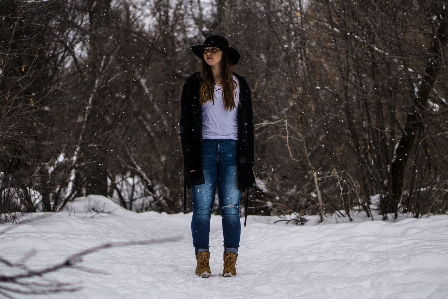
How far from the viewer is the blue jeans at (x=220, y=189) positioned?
169 inches

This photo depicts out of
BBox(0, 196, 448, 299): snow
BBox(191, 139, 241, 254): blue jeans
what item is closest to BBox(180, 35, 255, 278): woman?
BBox(191, 139, 241, 254): blue jeans

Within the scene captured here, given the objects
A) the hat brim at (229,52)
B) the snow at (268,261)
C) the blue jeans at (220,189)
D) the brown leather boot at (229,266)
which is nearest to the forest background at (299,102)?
the snow at (268,261)

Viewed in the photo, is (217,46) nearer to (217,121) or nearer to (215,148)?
(217,121)

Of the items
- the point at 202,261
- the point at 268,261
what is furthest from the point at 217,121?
the point at 268,261

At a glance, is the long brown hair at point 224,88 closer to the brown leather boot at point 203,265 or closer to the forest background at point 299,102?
the brown leather boot at point 203,265

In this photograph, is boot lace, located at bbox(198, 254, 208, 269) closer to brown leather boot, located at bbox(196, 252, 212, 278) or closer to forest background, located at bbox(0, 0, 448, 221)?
brown leather boot, located at bbox(196, 252, 212, 278)

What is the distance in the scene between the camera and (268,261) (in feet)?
16.8

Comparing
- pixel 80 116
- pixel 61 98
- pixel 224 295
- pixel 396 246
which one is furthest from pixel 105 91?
pixel 224 295

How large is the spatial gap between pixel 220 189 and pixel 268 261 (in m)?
1.07

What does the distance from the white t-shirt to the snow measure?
0.79 meters

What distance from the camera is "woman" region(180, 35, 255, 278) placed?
4285 millimetres

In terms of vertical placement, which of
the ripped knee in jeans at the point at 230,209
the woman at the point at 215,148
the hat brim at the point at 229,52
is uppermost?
the hat brim at the point at 229,52

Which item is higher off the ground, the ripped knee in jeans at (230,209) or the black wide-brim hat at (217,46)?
the black wide-brim hat at (217,46)

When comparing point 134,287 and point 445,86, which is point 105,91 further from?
point 134,287
